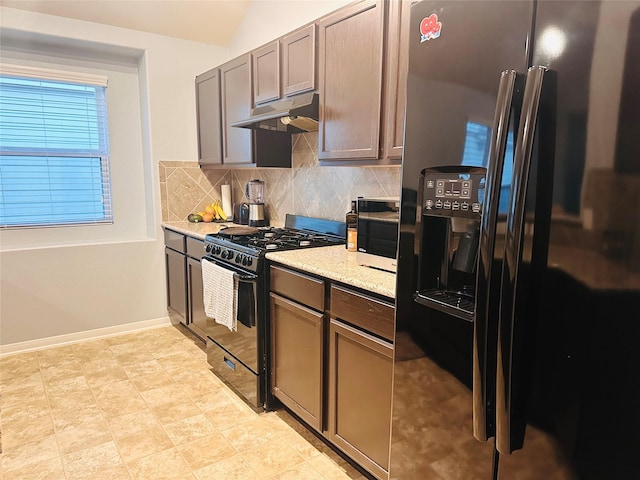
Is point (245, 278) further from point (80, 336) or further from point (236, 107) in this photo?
point (80, 336)

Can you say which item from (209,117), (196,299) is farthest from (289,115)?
(196,299)

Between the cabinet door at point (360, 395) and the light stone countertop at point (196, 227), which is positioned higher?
the light stone countertop at point (196, 227)

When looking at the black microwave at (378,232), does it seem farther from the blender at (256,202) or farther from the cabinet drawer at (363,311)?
the blender at (256,202)

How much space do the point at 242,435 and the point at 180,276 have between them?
5.47 feet

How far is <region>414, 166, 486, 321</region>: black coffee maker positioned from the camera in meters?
1.14

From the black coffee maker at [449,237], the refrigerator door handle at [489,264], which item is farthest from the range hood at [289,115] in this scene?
the refrigerator door handle at [489,264]

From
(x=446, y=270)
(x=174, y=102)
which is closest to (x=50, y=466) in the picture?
(x=446, y=270)

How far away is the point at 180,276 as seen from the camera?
141 inches

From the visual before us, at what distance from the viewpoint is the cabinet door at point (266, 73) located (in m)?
2.76

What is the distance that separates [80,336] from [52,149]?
5.26 feet

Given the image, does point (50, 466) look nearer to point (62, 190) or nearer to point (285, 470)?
point (285, 470)

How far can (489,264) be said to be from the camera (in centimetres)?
102

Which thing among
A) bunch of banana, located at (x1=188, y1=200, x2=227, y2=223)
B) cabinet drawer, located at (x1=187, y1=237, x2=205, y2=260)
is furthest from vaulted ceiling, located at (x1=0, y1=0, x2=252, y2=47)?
cabinet drawer, located at (x1=187, y1=237, x2=205, y2=260)

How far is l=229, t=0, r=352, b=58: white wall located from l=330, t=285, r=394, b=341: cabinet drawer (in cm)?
195
